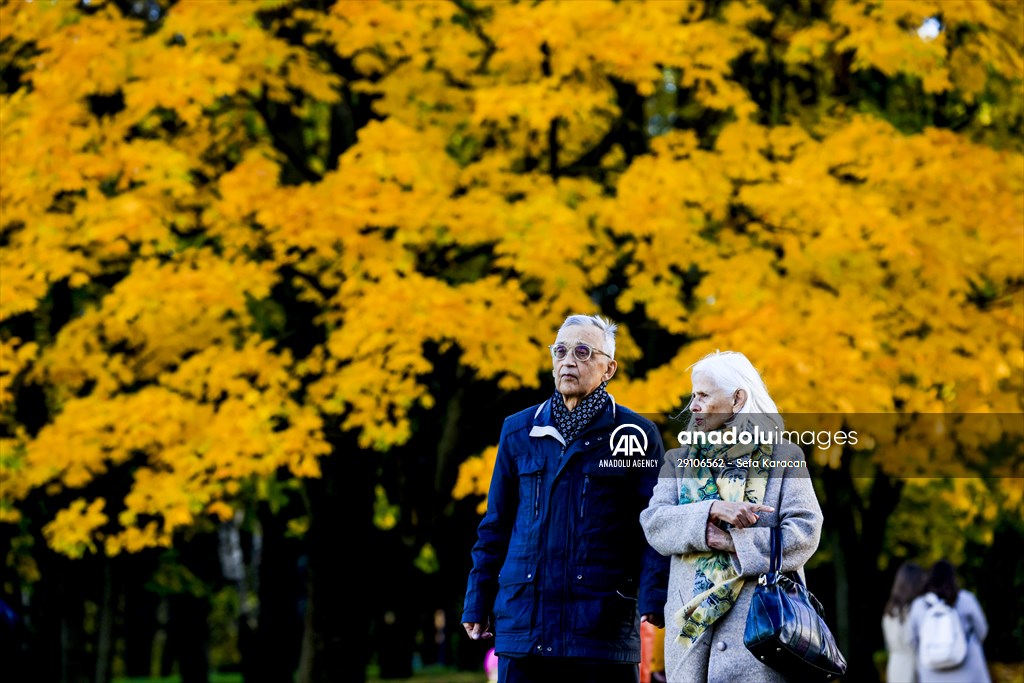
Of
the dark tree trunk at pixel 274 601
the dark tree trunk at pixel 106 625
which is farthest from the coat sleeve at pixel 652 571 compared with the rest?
the dark tree trunk at pixel 274 601

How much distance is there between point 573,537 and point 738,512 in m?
0.71

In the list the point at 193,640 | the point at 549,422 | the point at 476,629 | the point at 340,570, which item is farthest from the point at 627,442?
the point at 193,640

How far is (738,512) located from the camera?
4664 mm

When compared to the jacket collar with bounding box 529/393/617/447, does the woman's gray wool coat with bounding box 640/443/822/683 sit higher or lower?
lower

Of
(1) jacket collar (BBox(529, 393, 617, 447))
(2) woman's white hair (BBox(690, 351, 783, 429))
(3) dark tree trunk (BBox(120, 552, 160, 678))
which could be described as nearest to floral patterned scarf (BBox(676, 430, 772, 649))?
(2) woman's white hair (BBox(690, 351, 783, 429))

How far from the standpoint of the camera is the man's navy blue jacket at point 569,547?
501 centimetres

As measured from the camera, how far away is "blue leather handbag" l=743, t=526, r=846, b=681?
4.45 meters

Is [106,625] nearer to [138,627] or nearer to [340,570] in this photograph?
[340,570]

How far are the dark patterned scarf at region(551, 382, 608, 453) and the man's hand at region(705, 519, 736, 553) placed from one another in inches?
28.5

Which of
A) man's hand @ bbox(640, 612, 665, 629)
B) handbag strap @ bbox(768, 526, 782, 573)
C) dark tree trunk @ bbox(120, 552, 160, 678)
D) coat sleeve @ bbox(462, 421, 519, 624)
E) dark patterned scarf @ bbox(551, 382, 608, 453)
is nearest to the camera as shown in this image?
handbag strap @ bbox(768, 526, 782, 573)

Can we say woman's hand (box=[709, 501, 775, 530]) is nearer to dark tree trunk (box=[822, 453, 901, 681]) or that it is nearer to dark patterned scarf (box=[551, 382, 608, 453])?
dark patterned scarf (box=[551, 382, 608, 453])

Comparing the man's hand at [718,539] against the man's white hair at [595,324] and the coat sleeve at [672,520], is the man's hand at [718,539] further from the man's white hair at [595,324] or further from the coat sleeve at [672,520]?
the man's white hair at [595,324]

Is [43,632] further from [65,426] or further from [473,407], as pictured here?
[473,407]

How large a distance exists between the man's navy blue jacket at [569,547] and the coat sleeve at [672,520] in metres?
0.18
